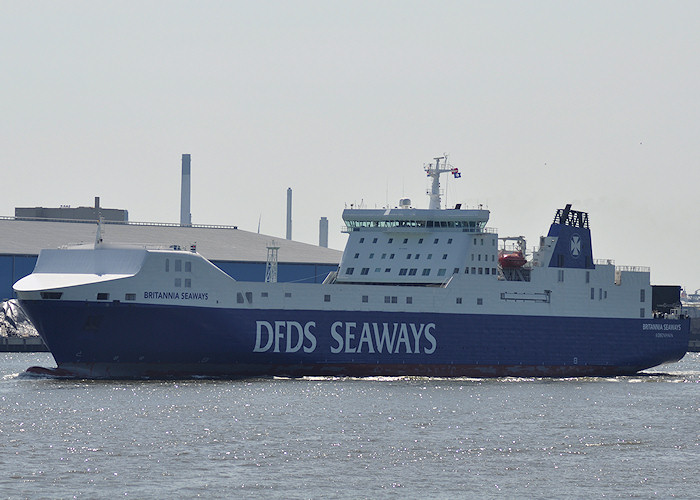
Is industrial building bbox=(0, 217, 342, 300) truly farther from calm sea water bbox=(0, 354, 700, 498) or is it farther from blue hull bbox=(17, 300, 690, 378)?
calm sea water bbox=(0, 354, 700, 498)

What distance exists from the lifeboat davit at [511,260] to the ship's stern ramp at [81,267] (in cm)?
1725

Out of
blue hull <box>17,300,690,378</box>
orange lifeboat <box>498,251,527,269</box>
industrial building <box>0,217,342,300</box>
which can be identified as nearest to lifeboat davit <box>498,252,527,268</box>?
orange lifeboat <box>498,251,527,269</box>

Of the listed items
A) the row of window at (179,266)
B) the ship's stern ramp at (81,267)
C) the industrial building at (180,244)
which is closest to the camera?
the ship's stern ramp at (81,267)

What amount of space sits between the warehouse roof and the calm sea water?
1657 inches

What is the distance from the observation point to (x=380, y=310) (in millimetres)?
54188

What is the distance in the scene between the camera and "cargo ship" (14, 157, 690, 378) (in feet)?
161

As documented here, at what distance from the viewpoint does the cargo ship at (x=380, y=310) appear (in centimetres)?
4894

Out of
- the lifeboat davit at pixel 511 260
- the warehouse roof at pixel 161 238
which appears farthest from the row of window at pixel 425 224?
the warehouse roof at pixel 161 238

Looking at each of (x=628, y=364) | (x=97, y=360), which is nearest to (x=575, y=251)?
(x=628, y=364)

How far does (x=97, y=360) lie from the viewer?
161 feet

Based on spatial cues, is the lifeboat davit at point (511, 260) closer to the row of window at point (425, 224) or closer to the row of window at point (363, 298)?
the row of window at point (425, 224)

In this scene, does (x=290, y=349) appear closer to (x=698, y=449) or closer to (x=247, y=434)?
(x=247, y=434)

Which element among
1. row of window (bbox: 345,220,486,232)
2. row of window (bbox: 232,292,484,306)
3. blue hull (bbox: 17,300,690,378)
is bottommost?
blue hull (bbox: 17,300,690,378)

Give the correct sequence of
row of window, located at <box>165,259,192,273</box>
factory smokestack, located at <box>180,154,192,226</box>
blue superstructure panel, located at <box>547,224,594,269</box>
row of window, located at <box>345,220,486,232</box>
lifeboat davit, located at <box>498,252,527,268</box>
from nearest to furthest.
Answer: row of window, located at <box>165,259,192,273</box>
row of window, located at <box>345,220,486,232</box>
lifeboat davit, located at <box>498,252,527,268</box>
blue superstructure panel, located at <box>547,224,594,269</box>
factory smokestack, located at <box>180,154,192,226</box>
